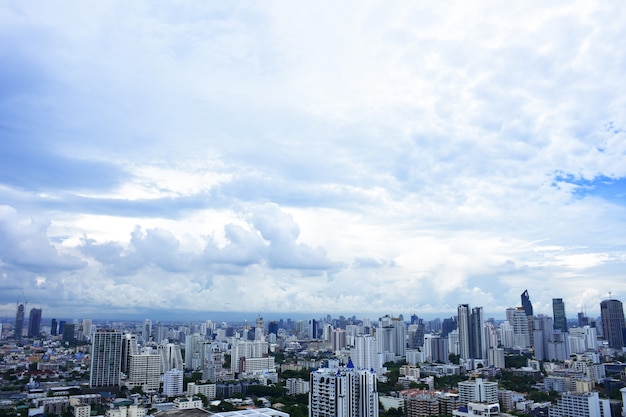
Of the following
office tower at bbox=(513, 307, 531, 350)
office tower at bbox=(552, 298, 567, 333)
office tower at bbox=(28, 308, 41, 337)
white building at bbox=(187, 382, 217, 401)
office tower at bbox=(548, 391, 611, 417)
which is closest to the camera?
office tower at bbox=(548, 391, 611, 417)

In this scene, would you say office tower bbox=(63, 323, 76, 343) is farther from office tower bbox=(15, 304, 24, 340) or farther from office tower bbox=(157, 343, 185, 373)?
office tower bbox=(157, 343, 185, 373)

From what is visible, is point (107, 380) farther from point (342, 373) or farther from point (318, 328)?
point (318, 328)

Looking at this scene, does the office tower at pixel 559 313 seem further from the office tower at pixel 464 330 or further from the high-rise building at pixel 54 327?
the high-rise building at pixel 54 327

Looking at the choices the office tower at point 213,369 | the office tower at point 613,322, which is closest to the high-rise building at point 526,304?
the office tower at point 613,322

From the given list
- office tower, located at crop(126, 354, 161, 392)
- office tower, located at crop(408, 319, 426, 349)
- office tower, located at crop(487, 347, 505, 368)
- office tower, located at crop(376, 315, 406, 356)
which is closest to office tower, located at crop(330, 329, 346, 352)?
office tower, located at crop(376, 315, 406, 356)

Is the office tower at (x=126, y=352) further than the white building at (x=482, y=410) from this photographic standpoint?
Yes

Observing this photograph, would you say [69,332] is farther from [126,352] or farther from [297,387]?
[297,387]
